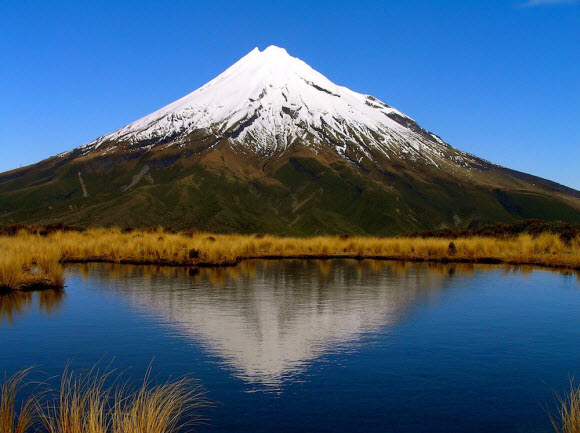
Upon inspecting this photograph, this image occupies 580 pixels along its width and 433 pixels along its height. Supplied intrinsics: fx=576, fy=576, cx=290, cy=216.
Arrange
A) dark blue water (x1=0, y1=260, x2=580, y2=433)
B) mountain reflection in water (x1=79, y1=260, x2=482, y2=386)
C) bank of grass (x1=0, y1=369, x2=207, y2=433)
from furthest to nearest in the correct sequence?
mountain reflection in water (x1=79, y1=260, x2=482, y2=386) → dark blue water (x1=0, y1=260, x2=580, y2=433) → bank of grass (x1=0, y1=369, x2=207, y2=433)

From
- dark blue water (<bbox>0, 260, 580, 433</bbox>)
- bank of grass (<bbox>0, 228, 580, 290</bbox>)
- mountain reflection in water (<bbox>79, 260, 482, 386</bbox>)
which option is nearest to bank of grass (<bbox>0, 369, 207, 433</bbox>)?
dark blue water (<bbox>0, 260, 580, 433</bbox>)

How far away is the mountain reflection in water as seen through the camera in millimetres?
12695

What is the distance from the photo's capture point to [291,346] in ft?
42.7

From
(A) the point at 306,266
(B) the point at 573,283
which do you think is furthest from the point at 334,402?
(A) the point at 306,266

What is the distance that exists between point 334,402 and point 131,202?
166345 mm

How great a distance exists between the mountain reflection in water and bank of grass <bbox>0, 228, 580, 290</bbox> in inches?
98.6

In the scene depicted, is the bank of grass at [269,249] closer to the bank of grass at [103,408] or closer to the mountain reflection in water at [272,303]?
the mountain reflection in water at [272,303]

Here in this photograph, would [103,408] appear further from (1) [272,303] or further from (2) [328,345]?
(1) [272,303]

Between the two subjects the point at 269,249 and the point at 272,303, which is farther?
the point at 269,249

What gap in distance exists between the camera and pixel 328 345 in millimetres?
13125

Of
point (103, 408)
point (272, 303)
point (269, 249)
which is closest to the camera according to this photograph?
point (103, 408)

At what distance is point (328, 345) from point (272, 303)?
5718 millimetres

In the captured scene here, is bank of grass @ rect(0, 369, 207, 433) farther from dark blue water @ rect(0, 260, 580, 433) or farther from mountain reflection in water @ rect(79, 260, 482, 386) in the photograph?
mountain reflection in water @ rect(79, 260, 482, 386)

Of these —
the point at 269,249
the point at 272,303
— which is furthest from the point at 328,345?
the point at 269,249
